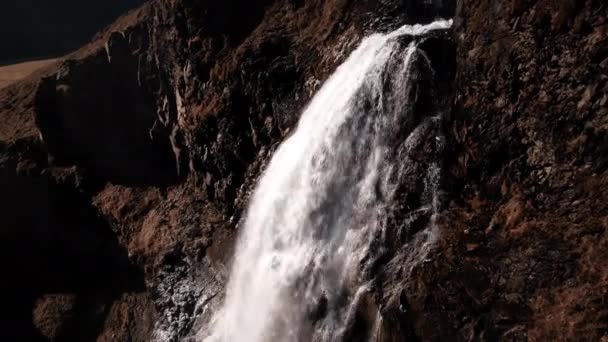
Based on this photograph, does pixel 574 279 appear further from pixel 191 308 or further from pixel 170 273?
pixel 170 273

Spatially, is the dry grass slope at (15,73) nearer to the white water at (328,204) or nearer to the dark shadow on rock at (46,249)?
the dark shadow on rock at (46,249)

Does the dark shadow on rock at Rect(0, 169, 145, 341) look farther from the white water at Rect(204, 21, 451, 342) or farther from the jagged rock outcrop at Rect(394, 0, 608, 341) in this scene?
the jagged rock outcrop at Rect(394, 0, 608, 341)

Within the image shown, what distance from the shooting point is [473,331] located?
623 inches

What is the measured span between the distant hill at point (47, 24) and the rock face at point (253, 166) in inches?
2352

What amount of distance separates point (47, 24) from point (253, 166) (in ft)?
290

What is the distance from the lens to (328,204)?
21.0 m

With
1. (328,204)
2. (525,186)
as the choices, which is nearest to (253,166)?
(328,204)

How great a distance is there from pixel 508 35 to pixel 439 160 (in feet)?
13.8

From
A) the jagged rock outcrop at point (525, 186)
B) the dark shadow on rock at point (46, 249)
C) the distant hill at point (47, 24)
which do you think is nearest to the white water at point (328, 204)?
the jagged rock outcrop at point (525, 186)

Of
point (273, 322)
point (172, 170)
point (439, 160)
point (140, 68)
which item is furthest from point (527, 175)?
point (140, 68)

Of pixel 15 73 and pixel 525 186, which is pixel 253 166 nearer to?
pixel 525 186

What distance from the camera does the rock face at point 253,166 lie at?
1530cm

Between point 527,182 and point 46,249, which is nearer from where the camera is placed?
point 527,182

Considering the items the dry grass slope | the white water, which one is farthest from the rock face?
the dry grass slope
